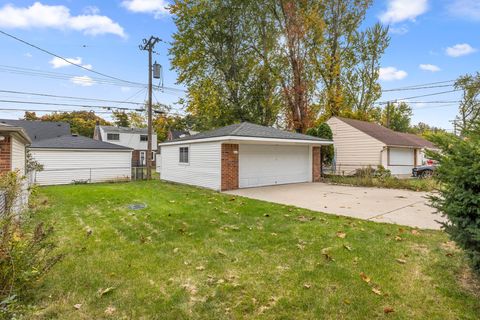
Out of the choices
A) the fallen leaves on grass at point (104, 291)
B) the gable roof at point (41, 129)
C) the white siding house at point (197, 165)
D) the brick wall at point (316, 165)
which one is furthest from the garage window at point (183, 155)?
the gable roof at point (41, 129)

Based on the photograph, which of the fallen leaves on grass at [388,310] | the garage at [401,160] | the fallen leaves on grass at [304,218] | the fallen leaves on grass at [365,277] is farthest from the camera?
the garage at [401,160]

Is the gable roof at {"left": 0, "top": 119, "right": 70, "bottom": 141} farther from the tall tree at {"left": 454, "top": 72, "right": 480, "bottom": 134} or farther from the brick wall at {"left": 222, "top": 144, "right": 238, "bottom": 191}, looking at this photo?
the tall tree at {"left": 454, "top": 72, "right": 480, "bottom": 134}

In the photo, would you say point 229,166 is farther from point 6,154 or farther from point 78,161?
point 78,161

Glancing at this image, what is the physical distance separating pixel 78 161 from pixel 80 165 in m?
0.26

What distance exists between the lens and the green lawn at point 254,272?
2664 millimetres

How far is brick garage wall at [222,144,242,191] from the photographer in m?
11.5

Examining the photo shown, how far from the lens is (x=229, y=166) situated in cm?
1162

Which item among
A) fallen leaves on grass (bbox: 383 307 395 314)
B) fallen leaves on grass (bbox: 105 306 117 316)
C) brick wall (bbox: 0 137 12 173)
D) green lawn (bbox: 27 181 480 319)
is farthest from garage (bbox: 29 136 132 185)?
fallen leaves on grass (bbox: 383 307 395 314)

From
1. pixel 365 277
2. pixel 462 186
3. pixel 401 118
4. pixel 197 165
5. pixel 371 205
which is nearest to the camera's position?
pixel 462 186

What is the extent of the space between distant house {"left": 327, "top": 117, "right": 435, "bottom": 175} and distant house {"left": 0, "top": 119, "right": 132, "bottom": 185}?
1497 centimetres

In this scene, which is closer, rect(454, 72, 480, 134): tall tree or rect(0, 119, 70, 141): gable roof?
rect(0, 119, 70, 141): gable roof

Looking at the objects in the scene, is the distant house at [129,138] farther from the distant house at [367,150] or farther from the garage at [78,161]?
the distant house at [367,150]

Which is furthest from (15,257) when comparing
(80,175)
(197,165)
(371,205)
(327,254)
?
(80,175)

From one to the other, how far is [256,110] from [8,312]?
20.7 metres
